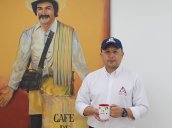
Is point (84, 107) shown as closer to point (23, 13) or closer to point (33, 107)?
point (33, 107)

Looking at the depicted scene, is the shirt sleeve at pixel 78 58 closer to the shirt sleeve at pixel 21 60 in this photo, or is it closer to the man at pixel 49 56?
the man at pixel 49 56

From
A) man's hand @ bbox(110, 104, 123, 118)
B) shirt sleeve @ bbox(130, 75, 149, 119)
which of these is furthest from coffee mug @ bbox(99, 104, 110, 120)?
shirt sleeve @ bbox(130, 75, 149, 119)

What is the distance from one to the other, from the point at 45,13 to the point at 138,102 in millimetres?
1047

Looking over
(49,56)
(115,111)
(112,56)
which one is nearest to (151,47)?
(112,56)

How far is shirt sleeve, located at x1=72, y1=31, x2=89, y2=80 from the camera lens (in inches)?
88.4

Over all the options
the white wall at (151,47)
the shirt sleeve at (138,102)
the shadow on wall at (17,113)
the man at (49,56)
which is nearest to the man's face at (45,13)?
the man at (49,56)

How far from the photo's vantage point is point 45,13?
2.26 meters

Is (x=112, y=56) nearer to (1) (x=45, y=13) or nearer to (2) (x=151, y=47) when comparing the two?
(2) (x=151, y=47)

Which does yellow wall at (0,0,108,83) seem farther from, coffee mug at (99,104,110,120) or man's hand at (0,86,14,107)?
coffee mug at (99,104,110,120)

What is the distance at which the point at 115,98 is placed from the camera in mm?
1858

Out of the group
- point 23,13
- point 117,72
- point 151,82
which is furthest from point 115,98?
point 23,13

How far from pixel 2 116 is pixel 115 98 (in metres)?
1.02

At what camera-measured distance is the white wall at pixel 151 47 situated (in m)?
2.13

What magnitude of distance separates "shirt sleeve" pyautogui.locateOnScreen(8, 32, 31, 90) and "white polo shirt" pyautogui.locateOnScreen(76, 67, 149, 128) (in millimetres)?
627
